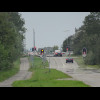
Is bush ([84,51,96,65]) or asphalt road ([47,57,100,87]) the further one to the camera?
bush ([84,51,96,65])

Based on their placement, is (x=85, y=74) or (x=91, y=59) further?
(x=91, y=59)

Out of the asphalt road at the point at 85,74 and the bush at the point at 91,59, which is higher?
the bush at the point at 91,59

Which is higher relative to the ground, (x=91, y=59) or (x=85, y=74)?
(x=91, y=59)

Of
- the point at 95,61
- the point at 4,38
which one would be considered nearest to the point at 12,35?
the point at 4,38

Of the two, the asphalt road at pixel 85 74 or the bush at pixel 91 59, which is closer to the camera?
the asphalt road at pixel 85 74

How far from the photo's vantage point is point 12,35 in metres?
48.1

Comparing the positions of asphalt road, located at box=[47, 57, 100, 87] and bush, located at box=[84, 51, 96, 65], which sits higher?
bush, located at box=[84, 51, 96, 65]

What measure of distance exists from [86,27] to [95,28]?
8.41 ft
